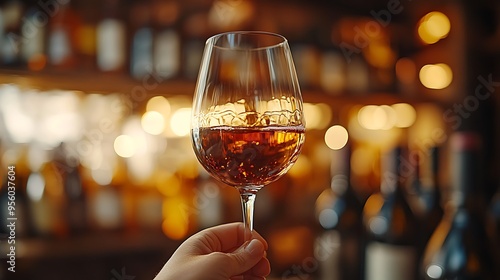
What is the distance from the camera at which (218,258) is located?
0.58 meters

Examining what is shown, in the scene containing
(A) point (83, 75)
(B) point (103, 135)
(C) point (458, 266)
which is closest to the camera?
(C) point (458, 266)

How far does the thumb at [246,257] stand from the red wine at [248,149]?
0.24 ft

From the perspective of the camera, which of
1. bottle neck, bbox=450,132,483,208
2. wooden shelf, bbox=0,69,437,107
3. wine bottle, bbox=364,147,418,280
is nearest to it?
bottle neck, bbox=450,132,483,208

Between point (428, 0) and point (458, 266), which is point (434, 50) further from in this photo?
point (458, 266)

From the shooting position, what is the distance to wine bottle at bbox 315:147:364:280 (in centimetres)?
133

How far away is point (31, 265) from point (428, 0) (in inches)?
69.4

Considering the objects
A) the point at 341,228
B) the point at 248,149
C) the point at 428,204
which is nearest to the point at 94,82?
the point at 341,228

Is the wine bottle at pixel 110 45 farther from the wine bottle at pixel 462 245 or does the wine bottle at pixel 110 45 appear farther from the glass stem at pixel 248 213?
the glass stem at pixel 248 213

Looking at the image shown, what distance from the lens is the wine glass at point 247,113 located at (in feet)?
2.06

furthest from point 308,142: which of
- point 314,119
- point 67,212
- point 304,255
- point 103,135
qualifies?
point 67,212

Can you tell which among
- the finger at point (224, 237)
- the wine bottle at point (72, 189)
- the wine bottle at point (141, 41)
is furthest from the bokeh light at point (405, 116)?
the finger at point (224, 237)

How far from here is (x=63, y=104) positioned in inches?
70.3

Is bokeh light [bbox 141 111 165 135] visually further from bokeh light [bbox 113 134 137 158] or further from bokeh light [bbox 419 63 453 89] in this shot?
bokeh light [bbox 419 63 453 89]

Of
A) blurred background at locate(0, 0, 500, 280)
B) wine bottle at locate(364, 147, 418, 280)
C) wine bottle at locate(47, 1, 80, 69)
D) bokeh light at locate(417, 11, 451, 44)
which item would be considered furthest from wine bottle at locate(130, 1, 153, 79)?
bokeh light at locate(417, 11, 451, 44)
